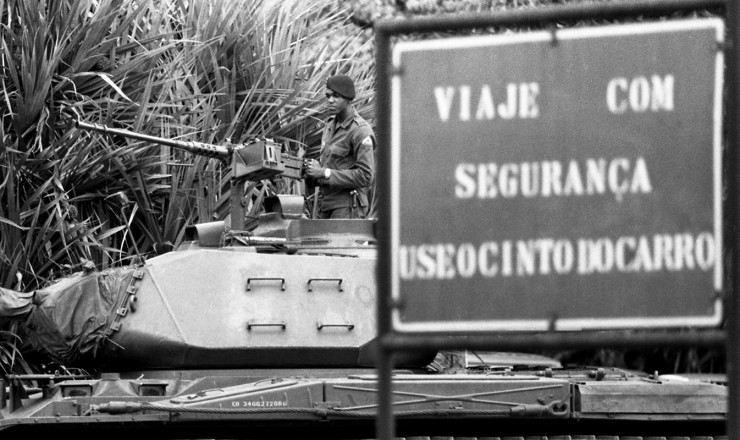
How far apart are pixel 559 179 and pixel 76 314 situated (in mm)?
4770

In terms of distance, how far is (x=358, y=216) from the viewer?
8.91 metres

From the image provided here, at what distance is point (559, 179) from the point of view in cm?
305

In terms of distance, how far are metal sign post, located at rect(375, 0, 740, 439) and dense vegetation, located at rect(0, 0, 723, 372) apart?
761cm

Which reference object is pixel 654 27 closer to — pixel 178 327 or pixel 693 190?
pixel 693 190

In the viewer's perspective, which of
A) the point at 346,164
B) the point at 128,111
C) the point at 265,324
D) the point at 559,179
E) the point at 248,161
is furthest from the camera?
the point at 128,111

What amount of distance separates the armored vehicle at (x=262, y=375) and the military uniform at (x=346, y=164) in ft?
2.44

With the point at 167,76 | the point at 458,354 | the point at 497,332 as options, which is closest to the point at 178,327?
the point at 458,354

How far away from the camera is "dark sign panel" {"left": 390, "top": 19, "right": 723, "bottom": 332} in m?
2.99

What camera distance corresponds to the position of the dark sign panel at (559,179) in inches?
118

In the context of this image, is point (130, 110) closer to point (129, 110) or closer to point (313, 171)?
point (129, 110)

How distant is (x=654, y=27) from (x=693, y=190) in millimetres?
378

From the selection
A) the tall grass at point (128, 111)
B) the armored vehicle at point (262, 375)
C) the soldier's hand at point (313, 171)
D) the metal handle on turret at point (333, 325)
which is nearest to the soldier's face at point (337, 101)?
the soldier's hand at point (313, 171)

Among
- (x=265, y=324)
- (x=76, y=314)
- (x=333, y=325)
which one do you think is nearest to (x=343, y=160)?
(x=333, y=325)

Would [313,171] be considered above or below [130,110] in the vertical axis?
below
